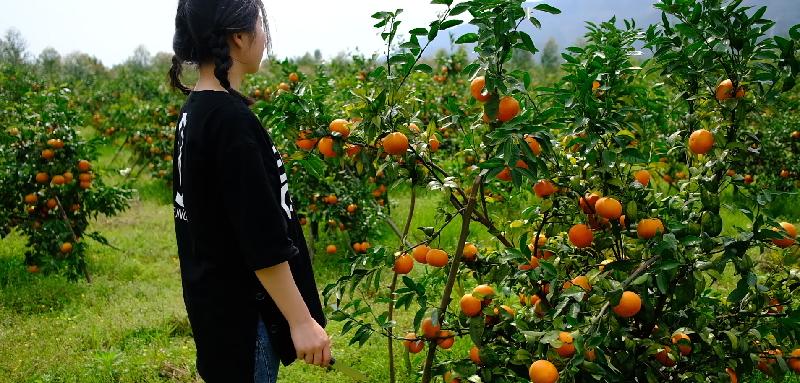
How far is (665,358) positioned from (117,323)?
318cm

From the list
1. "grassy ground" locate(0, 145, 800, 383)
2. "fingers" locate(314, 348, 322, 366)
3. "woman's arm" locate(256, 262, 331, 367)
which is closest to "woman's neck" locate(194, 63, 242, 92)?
"woman's arm" locate(256, 262, 331, 367)

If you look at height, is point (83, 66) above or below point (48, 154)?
above

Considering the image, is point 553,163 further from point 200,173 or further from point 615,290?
point 200,173

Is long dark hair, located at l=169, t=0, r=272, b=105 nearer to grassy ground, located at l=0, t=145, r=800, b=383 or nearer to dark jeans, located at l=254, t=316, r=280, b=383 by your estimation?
dark jeans, located at l=254, t=316, r=280, b=383

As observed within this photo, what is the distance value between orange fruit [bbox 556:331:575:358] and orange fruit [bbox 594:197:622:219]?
362mm

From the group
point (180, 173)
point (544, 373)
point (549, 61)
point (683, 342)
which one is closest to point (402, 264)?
point (544, 373)

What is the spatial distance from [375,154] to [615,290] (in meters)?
0.85

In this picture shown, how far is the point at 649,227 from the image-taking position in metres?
1.64

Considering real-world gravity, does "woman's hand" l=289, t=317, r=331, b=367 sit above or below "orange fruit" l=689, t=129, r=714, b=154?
below

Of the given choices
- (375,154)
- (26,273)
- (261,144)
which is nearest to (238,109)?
(261,144)

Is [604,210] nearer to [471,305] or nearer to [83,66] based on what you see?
[471,305]

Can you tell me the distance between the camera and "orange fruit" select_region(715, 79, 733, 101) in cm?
167

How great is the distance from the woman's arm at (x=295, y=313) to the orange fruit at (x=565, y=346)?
58 centimetres

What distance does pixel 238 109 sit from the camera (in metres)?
1.47
